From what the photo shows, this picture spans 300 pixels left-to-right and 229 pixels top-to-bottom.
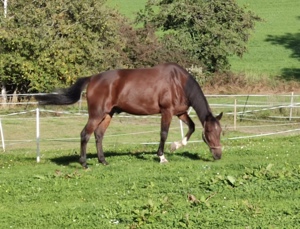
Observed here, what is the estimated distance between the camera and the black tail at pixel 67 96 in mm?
12633

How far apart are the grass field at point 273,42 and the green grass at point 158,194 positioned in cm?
3266

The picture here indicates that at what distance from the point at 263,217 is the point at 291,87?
33.6 meters

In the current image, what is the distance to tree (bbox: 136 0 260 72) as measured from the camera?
4362 cm

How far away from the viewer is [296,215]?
25.0ft

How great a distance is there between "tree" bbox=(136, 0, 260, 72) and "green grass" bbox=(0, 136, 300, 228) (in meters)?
31.6

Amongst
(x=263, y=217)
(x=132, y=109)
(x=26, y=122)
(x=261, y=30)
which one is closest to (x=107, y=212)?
(x=263, y=217)

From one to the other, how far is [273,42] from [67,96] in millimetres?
48885

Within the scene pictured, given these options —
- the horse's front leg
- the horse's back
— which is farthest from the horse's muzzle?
the horse's back

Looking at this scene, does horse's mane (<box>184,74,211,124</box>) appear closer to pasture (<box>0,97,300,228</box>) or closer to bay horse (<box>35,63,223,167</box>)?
bay horse (<box>35,63,223,167</box>)

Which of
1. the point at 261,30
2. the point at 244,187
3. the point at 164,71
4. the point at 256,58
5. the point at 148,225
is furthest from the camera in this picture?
the point at 261,30

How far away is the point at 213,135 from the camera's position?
12.2m

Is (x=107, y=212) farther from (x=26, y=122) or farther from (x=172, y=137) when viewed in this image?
(x=26, y=122)

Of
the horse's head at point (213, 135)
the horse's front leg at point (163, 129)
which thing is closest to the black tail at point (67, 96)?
the horse's front leg at point (163, 129)

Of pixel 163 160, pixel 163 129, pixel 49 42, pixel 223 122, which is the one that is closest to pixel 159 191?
pixel 163 160
